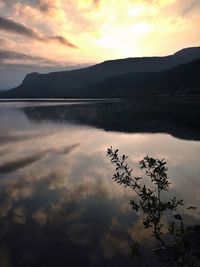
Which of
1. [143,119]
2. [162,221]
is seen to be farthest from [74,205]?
[143,119]

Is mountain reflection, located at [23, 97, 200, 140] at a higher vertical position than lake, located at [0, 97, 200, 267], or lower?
lower

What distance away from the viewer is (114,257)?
13898mm

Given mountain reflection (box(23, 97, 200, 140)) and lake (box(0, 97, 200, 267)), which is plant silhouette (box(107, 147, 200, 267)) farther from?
mountain reflection (box(23, 97, 200, 140))

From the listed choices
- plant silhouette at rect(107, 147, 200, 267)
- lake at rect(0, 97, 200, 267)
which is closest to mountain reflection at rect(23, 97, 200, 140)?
lake at rect(0, 97, 200, 267)

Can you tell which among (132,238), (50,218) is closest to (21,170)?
(50,218)

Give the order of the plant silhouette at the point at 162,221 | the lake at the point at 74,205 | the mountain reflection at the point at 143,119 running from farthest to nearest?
the mountain reflection at the point at 143,119, the lake at the point at 74,205, the plant silhouette at the point at 162,221

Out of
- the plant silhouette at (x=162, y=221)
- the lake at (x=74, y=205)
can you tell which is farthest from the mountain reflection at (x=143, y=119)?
the plant silhouette at (x=162, y=221)

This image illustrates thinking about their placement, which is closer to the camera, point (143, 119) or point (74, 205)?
point (74, 205)

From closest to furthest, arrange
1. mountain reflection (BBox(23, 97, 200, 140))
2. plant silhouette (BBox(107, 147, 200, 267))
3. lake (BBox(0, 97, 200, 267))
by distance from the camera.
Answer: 1. plant silhouette (BBox(107, 147, 200, 267))
2. lake (BBox(0, 97, 200, 267))
3. mountain reflection (BBox(23, 97, 200, 140))

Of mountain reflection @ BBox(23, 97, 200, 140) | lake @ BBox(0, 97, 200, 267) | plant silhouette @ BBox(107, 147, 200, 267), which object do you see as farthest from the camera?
mountain reflection @ BBox(23, 97, 200, 140)

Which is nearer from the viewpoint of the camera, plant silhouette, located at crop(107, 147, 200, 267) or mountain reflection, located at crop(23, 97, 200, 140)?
plant silhouette, located at crop(107, 147, 200, 267)

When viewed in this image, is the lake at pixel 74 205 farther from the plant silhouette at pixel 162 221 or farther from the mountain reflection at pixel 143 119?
the mountain reflection at pixel 143 119

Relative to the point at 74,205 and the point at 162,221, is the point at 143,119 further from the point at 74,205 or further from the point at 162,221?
the point at 162,221

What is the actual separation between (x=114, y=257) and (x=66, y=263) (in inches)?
74.7
